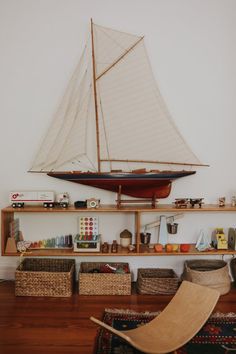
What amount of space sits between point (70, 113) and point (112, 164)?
62 centimetres

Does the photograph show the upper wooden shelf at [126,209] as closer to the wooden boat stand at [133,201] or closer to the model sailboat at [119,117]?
the wooden boat stand at [133,201]

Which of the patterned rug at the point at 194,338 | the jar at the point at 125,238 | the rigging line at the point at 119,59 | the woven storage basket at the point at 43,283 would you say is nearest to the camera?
the patterned rug at the point at 194,338

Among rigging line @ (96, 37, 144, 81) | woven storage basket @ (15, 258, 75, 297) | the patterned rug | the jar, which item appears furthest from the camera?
the jar

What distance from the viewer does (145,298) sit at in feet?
9.95

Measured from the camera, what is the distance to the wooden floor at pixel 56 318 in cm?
225

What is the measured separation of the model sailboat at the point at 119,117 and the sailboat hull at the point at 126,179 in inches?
0.4

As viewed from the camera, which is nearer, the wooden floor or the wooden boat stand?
the wooden floor

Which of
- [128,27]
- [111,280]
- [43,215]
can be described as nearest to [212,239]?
[111,280]

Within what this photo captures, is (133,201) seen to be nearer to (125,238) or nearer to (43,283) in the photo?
(125,238)

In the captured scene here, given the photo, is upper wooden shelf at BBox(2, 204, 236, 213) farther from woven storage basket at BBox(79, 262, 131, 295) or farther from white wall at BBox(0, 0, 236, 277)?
woven storage basket at BBox(79, 262, 131, 295)

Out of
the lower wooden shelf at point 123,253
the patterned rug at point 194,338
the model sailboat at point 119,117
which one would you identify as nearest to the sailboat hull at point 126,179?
the model sailboat at point 119,117

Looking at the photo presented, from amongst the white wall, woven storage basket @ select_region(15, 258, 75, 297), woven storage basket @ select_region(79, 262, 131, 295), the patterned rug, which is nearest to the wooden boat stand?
the white wall

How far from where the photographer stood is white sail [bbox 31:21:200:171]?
3.22 metres

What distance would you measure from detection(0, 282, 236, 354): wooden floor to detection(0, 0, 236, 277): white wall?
0.94 m
